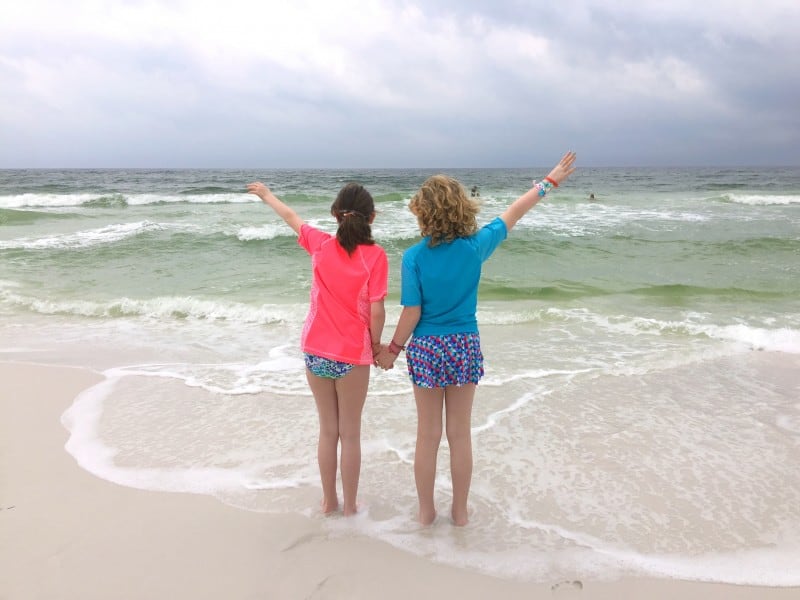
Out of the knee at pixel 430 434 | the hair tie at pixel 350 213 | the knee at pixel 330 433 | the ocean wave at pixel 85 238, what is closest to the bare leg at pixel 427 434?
the knee at pixel 430 434

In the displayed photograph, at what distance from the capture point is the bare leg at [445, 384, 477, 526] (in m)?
3.14

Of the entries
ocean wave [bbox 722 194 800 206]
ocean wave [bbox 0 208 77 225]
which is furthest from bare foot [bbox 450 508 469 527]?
ocean wave [bbox 722 194 800 206]

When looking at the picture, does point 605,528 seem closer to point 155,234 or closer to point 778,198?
point 155,234

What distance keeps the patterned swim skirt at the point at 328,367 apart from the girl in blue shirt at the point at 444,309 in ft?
0.69

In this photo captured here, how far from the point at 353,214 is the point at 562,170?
1.34 m

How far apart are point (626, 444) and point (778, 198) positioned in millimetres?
39992

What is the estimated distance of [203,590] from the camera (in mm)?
2848

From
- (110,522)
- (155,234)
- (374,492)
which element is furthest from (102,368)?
(155,234)

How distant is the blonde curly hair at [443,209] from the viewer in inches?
113

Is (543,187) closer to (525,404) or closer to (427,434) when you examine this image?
(427,434)

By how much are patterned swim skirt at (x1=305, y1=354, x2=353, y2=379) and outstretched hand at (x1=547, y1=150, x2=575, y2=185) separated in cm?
164

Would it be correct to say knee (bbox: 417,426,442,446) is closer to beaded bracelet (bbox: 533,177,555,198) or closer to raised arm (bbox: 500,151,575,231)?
raised arm (bbox: 500,151,575,231)

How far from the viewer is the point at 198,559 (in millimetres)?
3074

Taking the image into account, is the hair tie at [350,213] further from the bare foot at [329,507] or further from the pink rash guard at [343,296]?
the bare foot at [329,507]
